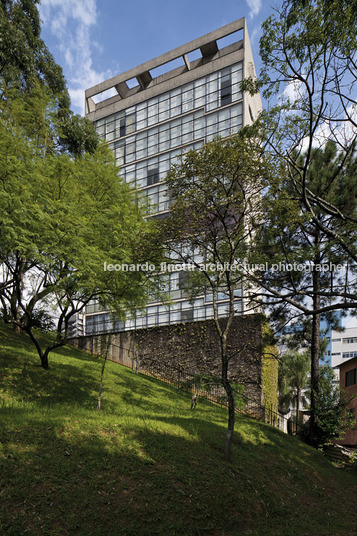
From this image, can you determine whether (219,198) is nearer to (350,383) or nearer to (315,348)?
(315,348)

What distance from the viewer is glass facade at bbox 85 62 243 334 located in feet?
107

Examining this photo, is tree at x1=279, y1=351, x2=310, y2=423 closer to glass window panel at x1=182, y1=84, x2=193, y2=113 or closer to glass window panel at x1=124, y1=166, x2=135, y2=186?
glass window panel at x1=124, y1=166, x2=135, y2=186

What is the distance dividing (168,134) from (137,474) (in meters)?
34.3

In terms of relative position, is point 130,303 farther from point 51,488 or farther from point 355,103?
point 355,103

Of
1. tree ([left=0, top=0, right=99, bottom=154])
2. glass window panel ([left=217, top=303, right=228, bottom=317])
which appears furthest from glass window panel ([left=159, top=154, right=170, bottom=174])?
tree ([left=0, top=0, right=99, bottom=154])

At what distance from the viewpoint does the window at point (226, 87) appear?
34062mm

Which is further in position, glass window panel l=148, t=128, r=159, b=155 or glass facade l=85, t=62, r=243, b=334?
glass window panel l=148, t=128, r=159, b=155

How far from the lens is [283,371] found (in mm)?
36406

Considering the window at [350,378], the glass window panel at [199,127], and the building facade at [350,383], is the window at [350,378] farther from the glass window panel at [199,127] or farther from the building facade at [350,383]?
the glass window panel at [199,127]

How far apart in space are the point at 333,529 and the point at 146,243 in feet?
29.0

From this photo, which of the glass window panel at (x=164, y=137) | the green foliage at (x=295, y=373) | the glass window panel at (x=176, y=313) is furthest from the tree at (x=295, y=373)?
the glass window panel at (x=164, y=137)

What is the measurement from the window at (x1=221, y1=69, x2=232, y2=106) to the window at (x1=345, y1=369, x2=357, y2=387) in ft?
85.8

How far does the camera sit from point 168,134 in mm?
36969

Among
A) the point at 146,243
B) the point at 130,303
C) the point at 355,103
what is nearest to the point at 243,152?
the point at 355,103
